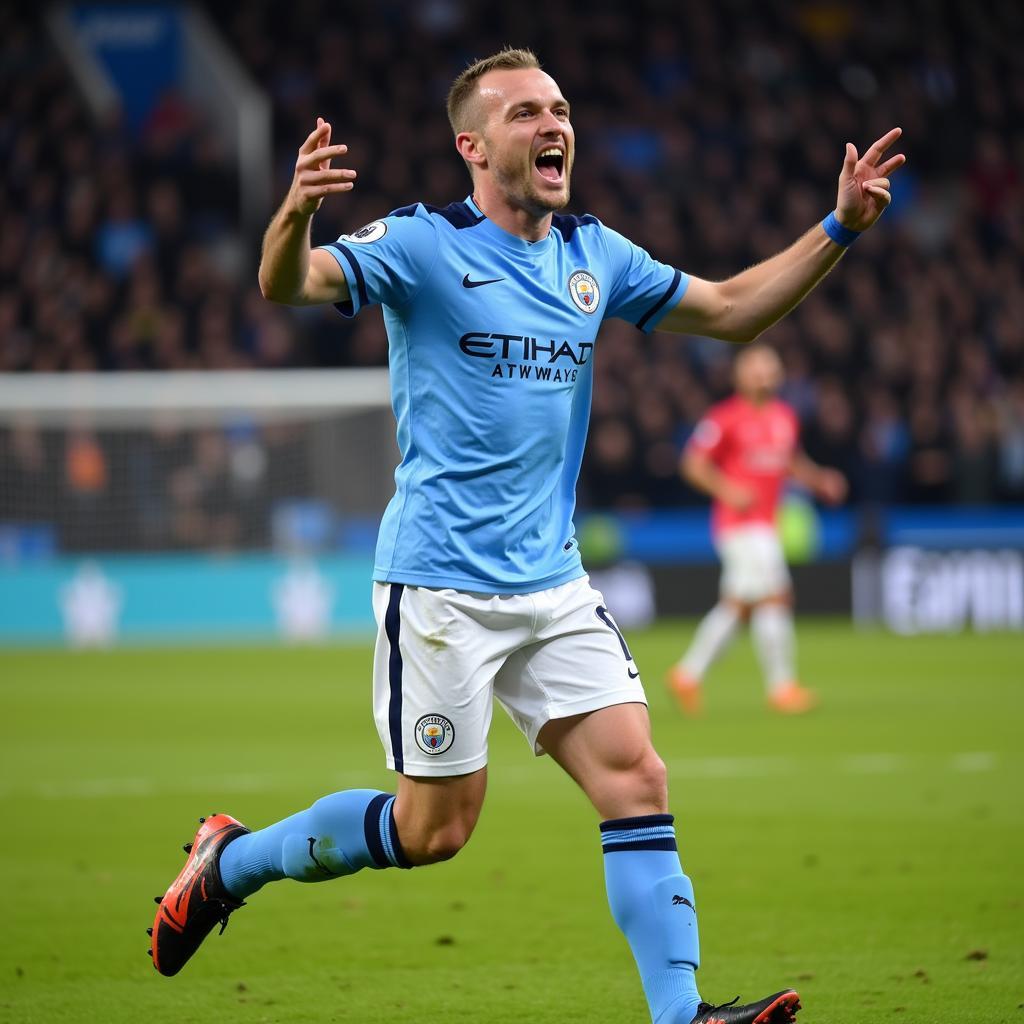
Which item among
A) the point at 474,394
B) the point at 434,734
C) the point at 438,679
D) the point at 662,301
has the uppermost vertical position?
the point at 662,301

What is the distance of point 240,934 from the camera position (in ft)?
20.8

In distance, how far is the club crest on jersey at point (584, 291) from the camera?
15.9 feet

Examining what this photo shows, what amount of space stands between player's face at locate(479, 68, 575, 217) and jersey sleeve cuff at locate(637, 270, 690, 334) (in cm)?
51

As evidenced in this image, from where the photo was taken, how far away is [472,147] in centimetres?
489

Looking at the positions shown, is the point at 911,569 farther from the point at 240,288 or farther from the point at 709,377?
the point at 240,288

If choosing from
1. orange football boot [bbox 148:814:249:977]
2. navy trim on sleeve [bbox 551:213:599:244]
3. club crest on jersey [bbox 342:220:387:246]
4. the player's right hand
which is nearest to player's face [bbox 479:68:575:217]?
navy trim on sleeve [bbox 551:213:599:244]

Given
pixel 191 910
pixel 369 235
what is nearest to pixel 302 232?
pixel 369 235

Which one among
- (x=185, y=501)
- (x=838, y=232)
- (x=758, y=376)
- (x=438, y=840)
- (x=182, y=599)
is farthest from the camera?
(x=185, y=501)

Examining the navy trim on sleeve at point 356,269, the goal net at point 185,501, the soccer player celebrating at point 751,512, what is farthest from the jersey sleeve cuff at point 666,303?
the goal net at point 185,501

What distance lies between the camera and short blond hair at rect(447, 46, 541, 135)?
486cm

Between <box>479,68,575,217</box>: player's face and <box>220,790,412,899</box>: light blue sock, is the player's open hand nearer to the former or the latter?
<box>479,68,575,217</box>: player's face

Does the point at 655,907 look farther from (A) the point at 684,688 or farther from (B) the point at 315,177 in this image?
(A) the point at 684,688

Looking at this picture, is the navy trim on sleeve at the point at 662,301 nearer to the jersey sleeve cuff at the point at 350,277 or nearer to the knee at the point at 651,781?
the jersey sleeve cuff at the point at 350,277

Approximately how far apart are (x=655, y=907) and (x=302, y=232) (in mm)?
1798
